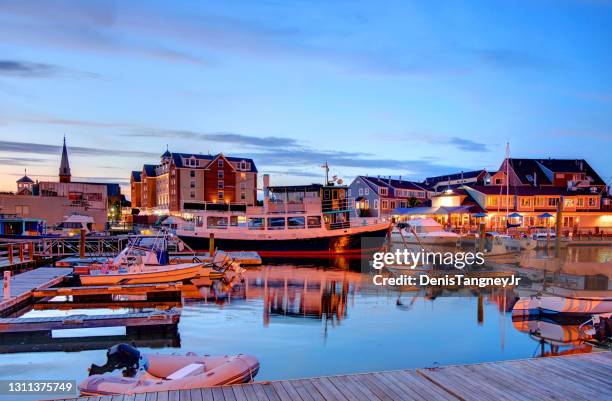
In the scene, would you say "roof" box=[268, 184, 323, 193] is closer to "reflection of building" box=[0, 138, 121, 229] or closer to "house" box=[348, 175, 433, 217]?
"reflection of building" box=[0, 138, 121, 229]

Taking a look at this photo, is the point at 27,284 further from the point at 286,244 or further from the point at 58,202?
the point at 58,202

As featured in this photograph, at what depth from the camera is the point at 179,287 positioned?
22859 mm

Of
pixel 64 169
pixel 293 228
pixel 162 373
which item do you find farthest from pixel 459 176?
pixel 64 169

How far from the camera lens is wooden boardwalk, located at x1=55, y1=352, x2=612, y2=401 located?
7.38 metres

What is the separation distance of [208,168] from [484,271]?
194ft

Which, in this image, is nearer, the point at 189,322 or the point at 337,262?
the point at 189,322

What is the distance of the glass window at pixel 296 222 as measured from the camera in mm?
44897

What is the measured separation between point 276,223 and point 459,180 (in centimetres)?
4548

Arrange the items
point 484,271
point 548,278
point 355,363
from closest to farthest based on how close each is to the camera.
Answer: point 355,363, point 548,278, point 484,271

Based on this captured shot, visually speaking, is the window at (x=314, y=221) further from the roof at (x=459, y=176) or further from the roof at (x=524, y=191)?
the roof at (x=459, y=176)

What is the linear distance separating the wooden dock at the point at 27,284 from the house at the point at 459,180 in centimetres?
6051

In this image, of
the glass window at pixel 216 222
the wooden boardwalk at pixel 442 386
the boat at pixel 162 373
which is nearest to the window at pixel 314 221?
the glass window at pixel 216 222

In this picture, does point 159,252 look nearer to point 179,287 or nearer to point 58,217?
point 179,287

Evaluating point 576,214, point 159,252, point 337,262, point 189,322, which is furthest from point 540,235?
point 189,322
